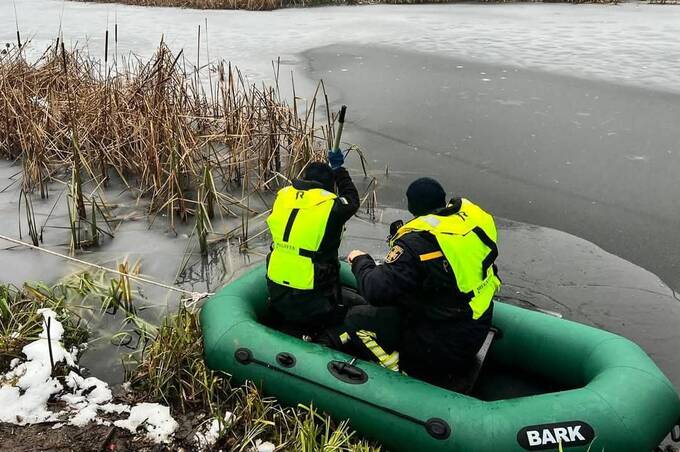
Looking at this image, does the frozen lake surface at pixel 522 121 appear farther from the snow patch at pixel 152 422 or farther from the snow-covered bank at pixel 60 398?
the snow patch at pixel 152 422

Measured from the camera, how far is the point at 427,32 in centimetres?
1129

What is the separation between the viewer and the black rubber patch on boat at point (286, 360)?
2492 millimetres

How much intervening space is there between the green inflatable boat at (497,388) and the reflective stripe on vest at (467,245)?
0.40 metres

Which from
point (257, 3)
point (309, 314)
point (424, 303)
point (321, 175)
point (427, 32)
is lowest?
point (309, 314)

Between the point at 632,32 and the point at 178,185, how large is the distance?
32.1 feet

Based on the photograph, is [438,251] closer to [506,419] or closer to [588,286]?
[506,419]

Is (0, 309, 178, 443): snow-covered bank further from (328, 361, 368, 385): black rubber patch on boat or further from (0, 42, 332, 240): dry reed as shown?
(0, 42, 332, 240): dry reed

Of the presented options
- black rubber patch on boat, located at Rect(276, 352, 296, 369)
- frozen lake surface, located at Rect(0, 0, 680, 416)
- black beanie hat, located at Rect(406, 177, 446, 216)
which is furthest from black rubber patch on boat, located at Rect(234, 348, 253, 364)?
black beanie hat, located at Rect(406, 177, 446, 216)

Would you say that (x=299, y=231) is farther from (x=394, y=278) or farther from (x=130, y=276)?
(x=130, y=276)

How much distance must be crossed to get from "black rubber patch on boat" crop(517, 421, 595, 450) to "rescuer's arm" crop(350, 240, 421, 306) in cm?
66

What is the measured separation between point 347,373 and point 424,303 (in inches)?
16.5

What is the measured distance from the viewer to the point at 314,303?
2.71 metres

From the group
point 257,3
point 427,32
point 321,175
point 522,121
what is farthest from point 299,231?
point 257,3

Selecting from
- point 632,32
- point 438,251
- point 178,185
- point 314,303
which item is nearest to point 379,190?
A: point 178,185
